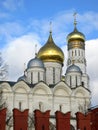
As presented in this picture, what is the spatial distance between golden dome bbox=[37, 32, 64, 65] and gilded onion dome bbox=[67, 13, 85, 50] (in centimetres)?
799

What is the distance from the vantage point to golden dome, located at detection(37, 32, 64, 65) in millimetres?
47406

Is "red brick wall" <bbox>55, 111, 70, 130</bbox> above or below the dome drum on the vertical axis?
below

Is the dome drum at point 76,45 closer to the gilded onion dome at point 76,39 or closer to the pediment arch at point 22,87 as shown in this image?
the gilded onion dome at point 76,39

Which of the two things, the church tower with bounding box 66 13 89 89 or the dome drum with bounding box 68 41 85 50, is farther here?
the dome drum with bounding box 68 41 85 50

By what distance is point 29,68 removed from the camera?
44.8 metres

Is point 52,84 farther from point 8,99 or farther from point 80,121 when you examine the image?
point 80,121

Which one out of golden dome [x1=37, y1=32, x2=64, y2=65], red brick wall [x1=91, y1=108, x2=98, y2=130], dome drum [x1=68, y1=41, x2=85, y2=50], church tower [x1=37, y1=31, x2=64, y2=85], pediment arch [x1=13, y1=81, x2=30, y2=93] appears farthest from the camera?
dome drum [x1=68, y1=41, x2=85, y2=50]

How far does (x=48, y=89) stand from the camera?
41750 millimetres

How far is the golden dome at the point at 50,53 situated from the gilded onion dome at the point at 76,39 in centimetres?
799

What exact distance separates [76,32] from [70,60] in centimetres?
491

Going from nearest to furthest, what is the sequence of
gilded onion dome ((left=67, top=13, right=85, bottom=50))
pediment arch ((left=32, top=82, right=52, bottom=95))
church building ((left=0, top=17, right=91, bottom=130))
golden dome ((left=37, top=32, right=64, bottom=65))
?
church building ((left=0, top=17, right=91, bottom=130)) → pediment arch ((left=32, top=82, right=52, bottom=95)) → golden dome ((left=37, top=32, right=64, bottom=65)) → gilded onion dome ((left=67, top=13, right=85, bottom=50))

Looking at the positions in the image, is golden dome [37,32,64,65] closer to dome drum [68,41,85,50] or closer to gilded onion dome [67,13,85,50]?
dome drum [68,41,85,50]

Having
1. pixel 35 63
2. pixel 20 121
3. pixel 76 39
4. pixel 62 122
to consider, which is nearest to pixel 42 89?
pixel 35 63

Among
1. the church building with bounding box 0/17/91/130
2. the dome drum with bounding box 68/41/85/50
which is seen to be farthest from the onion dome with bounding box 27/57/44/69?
the dome drum with bounding box 68/41/85/50
